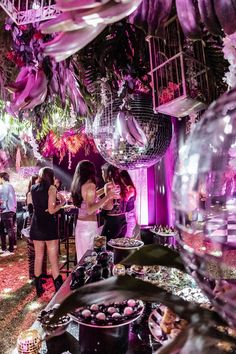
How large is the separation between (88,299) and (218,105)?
0.33 metres

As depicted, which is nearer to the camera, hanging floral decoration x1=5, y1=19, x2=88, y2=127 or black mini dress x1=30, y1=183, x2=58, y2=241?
hanging floral decoration x1=5, y1=19, x2=88, y2=127

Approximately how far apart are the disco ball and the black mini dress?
366 cm

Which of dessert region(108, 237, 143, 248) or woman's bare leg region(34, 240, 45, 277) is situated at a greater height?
dessert region(108, 237, 143, 248)

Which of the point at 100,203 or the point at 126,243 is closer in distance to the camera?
the point at 126,243

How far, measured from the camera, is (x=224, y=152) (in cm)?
48

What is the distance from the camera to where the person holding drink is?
3.54 m

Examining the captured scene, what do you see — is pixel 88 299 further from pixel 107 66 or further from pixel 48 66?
pixel 107 66

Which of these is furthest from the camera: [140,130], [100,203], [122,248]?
[100,203]

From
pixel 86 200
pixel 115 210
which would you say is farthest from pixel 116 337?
pixel 115 210

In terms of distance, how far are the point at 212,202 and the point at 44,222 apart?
3.81 metres

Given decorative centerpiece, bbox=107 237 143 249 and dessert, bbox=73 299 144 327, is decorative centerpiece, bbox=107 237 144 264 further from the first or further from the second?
dessert, bbox=73 299 144 327

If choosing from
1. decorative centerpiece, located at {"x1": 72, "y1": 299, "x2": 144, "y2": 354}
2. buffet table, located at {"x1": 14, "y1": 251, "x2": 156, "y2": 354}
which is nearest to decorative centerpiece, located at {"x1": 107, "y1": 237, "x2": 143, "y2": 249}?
buffet table, located at {"x1": 14, "y1": 251, "x2": 156, "y2": 354}

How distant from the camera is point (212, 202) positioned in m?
0.49

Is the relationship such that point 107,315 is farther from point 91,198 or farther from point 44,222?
point 44,222
